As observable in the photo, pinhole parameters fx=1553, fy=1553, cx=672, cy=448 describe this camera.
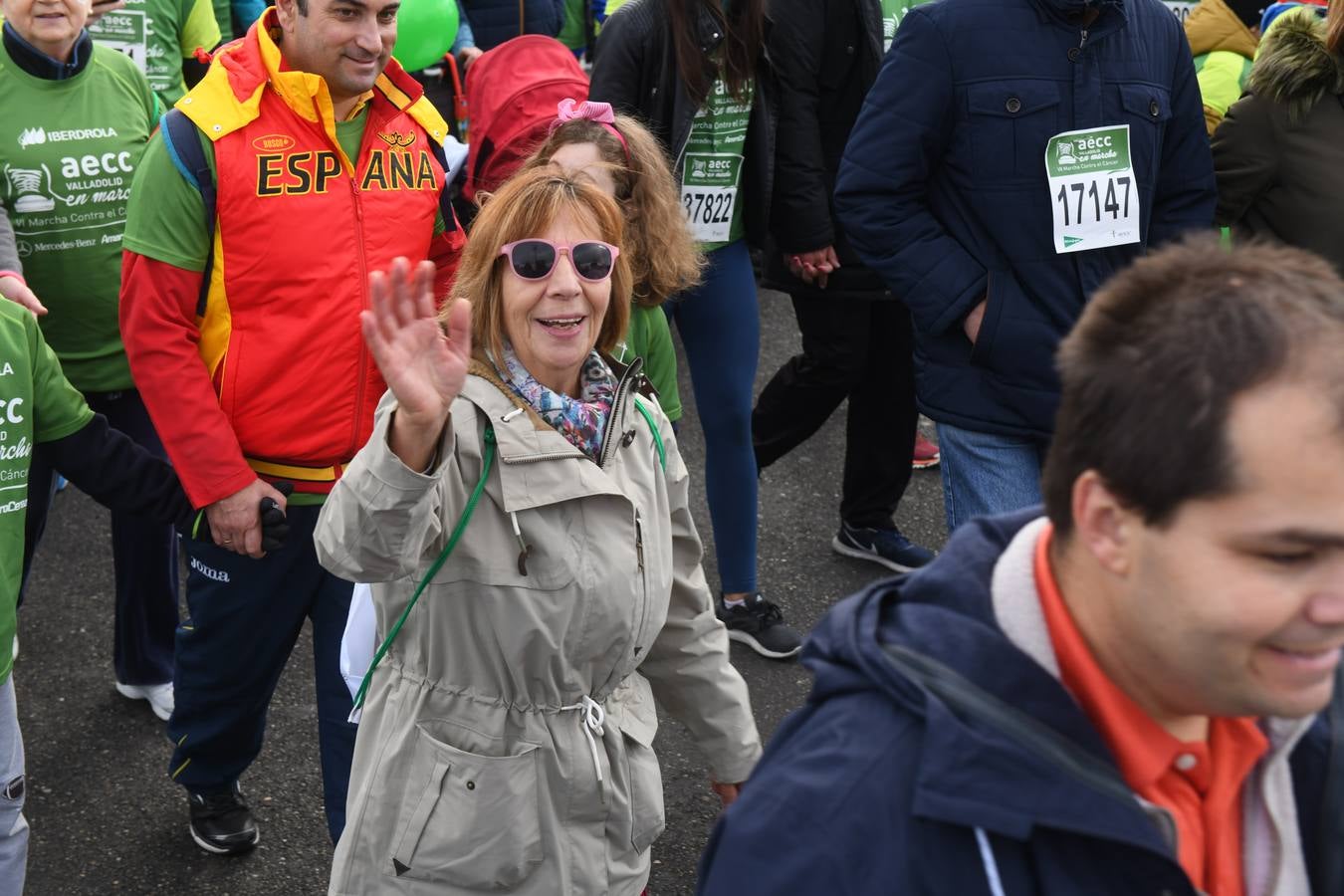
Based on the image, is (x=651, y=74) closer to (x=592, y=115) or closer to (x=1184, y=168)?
(x=592, y=115)

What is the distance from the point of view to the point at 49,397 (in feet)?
9.92

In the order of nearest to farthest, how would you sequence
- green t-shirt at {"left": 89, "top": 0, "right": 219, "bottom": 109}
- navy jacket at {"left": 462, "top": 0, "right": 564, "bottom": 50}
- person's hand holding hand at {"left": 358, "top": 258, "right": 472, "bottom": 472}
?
person's hand holding hand at {"left": 358, "top": 258, "right": 472, "bottom": 472}, green t-shirt at {"left": 89, "top": 0, "right": 219, "bottom": 109}, navy jacket at {"left": 462, "top": 0, "right": 564, "bottom": 50}

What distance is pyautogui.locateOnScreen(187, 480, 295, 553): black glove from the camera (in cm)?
316

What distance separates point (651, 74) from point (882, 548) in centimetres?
177

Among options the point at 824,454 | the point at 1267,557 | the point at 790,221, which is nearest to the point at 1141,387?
the point at 1267,557

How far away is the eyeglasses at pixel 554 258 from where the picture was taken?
2623mm

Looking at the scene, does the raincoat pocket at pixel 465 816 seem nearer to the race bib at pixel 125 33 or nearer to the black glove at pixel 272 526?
the black glove at pixel 272 526

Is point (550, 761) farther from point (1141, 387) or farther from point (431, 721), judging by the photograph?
point (1141, 387)

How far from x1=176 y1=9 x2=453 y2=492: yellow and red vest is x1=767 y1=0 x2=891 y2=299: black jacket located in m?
1.49

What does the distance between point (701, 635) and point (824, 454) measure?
334cm

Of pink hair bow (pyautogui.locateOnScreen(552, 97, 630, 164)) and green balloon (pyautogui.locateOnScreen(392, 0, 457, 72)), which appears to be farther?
green balloon (pyautogui.locateOnScreen(392, 0, 457, 72))

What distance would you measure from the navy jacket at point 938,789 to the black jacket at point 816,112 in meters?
3.13

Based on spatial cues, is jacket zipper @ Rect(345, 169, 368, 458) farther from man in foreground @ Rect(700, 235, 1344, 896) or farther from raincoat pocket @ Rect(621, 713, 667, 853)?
man in foreground @ Rect(700, 235, 1344, 896)

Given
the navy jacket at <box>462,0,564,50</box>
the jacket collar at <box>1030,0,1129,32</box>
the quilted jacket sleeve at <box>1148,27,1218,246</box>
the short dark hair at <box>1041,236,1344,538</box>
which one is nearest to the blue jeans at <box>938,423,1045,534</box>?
the quilted jacket sleeve at <box>1148,27,1218,246</box>
